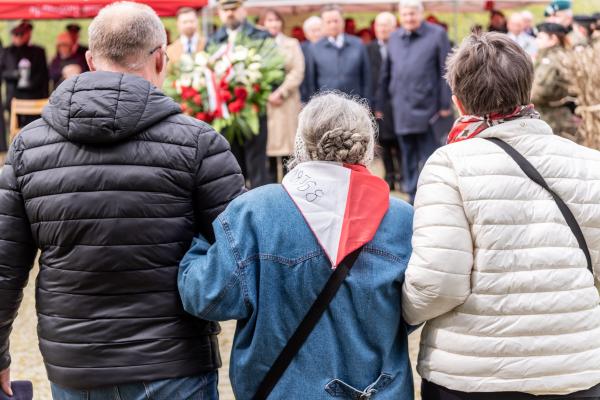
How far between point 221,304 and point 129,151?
55cm

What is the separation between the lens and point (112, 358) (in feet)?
9.45

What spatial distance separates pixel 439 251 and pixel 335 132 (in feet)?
1.56

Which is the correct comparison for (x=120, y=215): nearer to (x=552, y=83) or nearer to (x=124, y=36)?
(x=124, y=36)

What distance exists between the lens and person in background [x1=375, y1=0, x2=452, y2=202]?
1063cm

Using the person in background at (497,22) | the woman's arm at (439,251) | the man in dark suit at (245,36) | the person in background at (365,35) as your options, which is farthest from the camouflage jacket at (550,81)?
the person in background at (365,35)

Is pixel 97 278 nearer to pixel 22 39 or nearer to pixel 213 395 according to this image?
pixel 213 395

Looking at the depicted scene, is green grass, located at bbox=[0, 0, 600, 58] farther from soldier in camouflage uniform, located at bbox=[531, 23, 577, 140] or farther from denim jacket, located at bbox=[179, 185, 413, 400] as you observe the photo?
denim jacket, located at bbox=[179, 185, 413, 400]

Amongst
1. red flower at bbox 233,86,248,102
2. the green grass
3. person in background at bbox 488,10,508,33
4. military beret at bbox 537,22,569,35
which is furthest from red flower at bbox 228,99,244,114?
the green grass

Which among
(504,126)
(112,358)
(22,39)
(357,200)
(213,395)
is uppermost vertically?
(504,126)

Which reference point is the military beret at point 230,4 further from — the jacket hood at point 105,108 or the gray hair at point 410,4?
the jacket hood at point 105,108

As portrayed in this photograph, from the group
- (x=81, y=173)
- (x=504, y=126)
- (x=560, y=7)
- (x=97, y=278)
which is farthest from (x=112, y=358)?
(x=560, y=7)

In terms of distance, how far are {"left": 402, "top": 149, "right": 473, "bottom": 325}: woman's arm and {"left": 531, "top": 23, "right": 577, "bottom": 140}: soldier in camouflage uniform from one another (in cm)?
599

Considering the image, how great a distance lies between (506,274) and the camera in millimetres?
2824

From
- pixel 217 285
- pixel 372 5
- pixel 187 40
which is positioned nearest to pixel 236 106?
pixel 187 40
